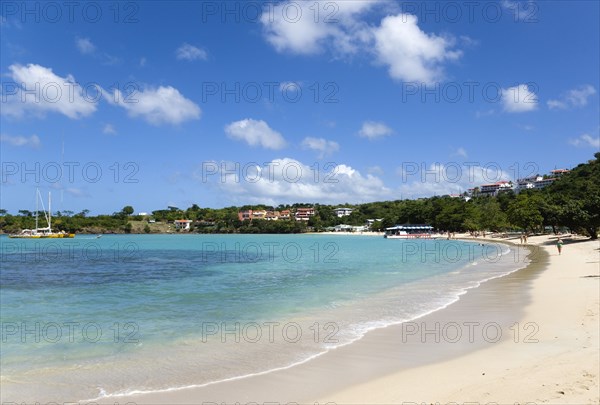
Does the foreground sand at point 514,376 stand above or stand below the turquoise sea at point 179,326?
above

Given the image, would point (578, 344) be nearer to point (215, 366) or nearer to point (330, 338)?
point (330, 338)

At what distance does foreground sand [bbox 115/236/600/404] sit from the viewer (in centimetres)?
638

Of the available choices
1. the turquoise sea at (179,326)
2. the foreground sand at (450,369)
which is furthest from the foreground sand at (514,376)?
the turquoise sea at (179,326)

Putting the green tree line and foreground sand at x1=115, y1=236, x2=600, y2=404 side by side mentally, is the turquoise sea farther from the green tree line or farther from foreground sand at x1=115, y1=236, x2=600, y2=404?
the green tree line

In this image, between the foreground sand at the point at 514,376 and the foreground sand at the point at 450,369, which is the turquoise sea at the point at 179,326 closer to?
the foreground sand at the point at 450,369

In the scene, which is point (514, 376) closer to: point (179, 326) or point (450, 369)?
point (450, 369)

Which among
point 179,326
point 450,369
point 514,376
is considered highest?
point 514,376

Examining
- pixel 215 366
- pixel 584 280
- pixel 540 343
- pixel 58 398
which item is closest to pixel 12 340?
pixel 58 398

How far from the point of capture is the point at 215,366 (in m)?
8.67

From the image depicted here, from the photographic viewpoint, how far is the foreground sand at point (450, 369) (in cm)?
638

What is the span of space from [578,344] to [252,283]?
18012 millimetres

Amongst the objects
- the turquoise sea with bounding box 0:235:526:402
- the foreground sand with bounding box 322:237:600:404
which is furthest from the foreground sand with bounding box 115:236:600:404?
the turquoise sea with bounding box 0:235:526:402

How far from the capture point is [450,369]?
7.80m

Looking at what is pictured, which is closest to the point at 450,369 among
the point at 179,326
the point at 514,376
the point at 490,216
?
the point at 514,376
